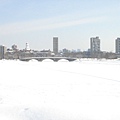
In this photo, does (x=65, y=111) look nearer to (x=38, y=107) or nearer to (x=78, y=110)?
(x=78, y=110)

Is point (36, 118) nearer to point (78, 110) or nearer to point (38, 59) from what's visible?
point (78, 110)

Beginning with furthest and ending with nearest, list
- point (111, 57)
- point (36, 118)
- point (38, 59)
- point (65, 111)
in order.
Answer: point (111, 57) < point (38, 59) < point (65, 111) < point (36, 118)

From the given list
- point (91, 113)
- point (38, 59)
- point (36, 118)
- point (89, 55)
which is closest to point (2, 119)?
point (36, 118)

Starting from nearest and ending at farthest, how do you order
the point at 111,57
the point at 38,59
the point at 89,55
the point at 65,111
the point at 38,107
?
the point at 65,111
the point at 38,107
the point at 38,59
the point at 111,57
the point at 89,55

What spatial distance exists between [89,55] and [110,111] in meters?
183

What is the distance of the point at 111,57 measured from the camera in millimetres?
148500

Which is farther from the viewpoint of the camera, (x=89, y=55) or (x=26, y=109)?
→ (x=89, y=55)

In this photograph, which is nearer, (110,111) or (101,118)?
(101,118)

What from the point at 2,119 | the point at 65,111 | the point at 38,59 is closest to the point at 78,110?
the point at 65,111

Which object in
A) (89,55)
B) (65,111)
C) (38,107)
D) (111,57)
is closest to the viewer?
(65,111)

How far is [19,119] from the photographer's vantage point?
27.9ft

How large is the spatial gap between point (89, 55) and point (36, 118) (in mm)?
183916

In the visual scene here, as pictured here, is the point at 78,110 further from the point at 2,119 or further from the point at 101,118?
the point at 2,119

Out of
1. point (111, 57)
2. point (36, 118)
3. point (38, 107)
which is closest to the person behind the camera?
point (36, 118)
